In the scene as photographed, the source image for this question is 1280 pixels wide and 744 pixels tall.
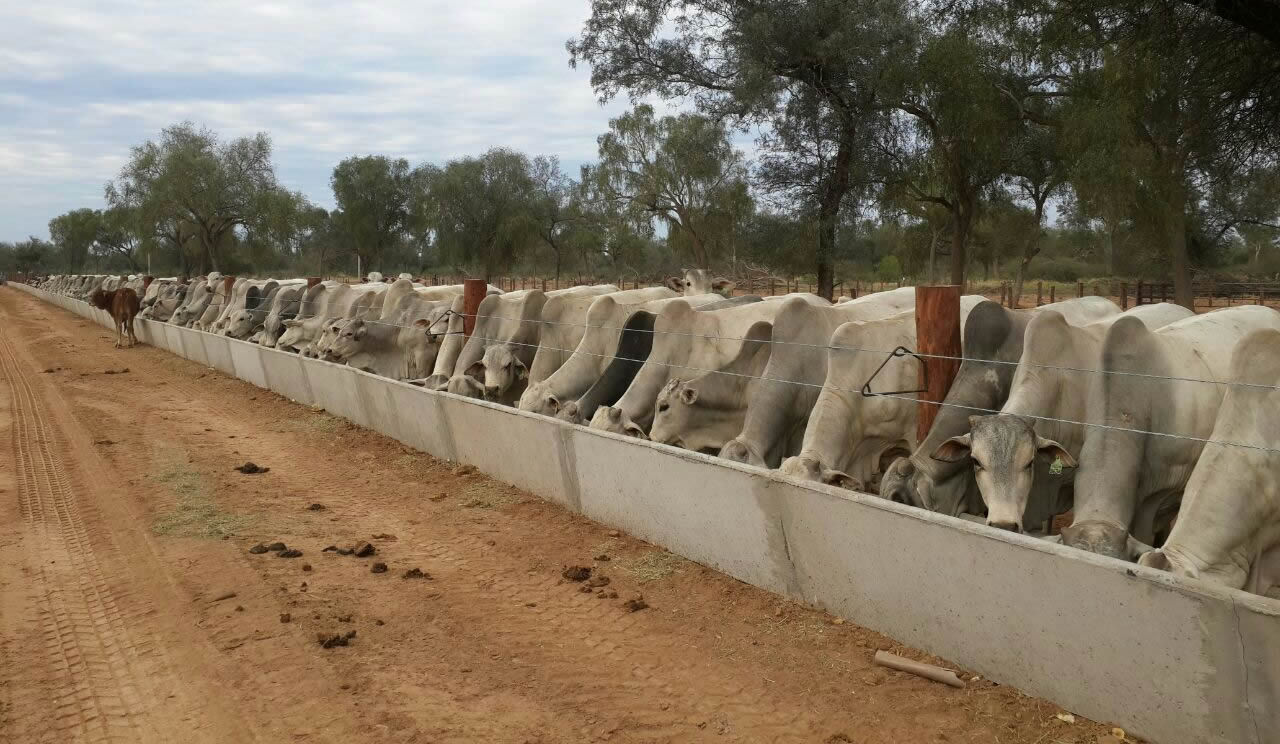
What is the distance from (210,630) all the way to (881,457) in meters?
4.58

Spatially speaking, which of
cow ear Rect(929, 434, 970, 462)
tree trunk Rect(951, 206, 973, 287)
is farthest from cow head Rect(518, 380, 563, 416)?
tree trunk Rect(951, 206, 973, 287)

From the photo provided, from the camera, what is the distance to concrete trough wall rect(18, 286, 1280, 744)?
365 cm

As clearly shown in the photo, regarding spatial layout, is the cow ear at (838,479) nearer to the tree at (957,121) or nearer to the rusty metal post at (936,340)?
the rusty metal post at (936,340)

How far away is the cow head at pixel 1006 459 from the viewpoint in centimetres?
547

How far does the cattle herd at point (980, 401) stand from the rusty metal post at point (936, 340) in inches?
4.8

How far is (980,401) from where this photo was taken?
21.5 ft

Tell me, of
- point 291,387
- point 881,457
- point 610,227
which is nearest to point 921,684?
point 881,457

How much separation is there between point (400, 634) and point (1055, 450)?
3.65m

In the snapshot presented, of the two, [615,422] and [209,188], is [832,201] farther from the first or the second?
[209,188]

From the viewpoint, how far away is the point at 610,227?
44.0 metres

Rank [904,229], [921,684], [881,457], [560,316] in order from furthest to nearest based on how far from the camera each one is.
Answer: [904,229], [560,316], [881,457], [921,684]

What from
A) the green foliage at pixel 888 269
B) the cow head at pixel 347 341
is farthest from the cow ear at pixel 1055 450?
the green foliage at pixel 888 269

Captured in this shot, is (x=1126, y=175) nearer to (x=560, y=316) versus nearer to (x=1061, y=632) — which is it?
(x=560, y=316)

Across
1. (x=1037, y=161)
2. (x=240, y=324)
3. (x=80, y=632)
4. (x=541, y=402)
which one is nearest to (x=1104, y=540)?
(x=80, y=632)
